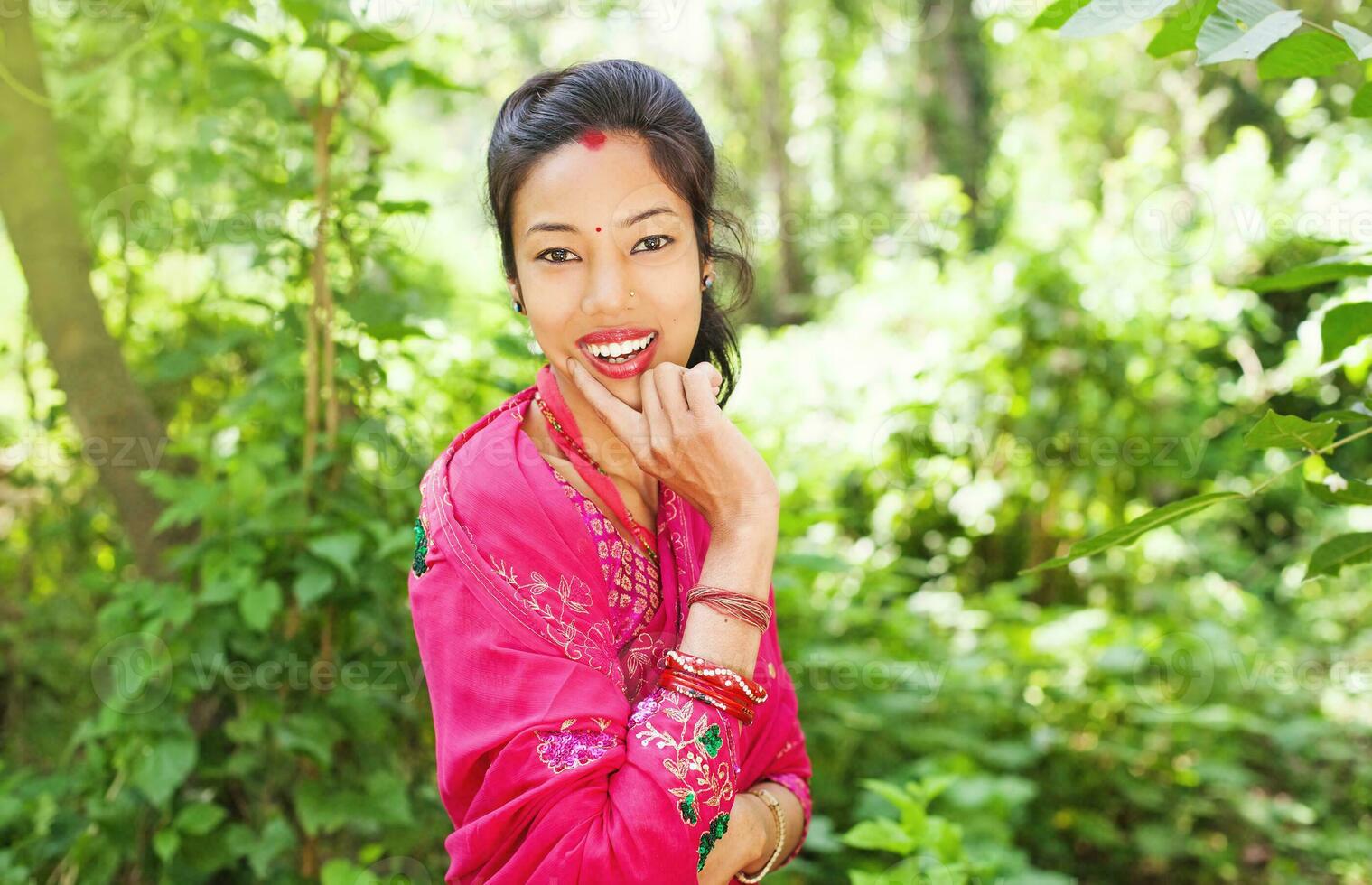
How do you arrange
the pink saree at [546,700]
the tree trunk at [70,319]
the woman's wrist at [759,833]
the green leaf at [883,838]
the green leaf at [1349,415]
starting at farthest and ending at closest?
the tree trunk at [70,319], the green leaf at [883,838], the woman's wrist at [759,833], the green leaf at [1349,415], the pink saree at [546,700]

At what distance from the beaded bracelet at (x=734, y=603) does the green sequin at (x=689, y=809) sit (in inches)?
7.8

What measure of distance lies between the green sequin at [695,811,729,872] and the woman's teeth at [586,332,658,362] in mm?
540

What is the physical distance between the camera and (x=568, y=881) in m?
1.11

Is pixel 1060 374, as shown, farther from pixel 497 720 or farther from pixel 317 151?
pixel 497 720

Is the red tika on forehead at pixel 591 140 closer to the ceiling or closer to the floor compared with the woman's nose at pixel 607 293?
closer to the ceiling

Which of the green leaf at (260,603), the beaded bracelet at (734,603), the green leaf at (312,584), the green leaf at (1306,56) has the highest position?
the green leaf at (1306,56)

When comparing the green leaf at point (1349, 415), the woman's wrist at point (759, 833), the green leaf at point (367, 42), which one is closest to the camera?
the green leaf at point (1349, 415)

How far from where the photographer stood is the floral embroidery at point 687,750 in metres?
1.14

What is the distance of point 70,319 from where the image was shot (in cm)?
301

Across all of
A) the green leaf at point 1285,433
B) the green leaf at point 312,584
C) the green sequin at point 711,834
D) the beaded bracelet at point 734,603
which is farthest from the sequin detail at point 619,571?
the green leaf at point 312,584

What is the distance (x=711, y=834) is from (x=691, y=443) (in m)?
0.44

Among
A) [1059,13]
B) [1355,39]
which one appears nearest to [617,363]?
[1059,13]

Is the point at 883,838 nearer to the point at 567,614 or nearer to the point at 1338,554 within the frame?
the point at 1338,554

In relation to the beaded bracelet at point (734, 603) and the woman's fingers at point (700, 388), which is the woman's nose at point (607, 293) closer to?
the woman's fingers at point (700, 388)
